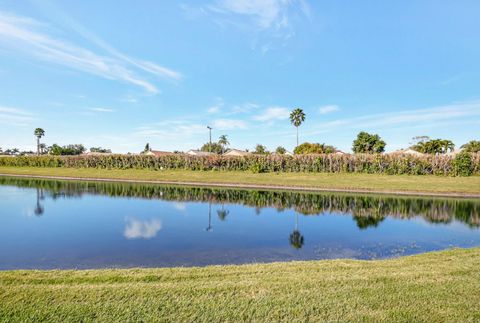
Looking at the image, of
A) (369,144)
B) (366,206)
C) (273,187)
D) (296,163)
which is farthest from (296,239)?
(369,144)

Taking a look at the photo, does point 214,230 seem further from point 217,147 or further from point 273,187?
point 217,147

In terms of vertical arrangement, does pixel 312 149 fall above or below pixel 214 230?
above

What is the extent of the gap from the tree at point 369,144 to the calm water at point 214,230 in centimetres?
6739

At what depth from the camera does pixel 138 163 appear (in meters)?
47.6

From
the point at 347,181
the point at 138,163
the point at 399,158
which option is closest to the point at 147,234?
the point at 347,181

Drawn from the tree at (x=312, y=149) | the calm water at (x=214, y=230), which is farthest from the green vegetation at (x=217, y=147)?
the calm water at (x=214, y=230)

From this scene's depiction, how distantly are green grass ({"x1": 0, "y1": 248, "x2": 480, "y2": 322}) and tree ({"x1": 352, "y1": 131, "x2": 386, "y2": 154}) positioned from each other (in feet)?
278

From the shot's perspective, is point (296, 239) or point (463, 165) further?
point (463, 165)

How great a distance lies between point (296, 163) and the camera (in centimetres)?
3959

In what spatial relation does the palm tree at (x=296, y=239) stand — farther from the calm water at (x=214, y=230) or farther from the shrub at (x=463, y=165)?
the shrub at (x=463, y=165)

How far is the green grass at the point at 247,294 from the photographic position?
408 cm

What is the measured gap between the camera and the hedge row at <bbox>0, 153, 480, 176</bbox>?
34191 mm

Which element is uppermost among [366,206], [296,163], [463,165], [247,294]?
[296,163]

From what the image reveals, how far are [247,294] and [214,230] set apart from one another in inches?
301
